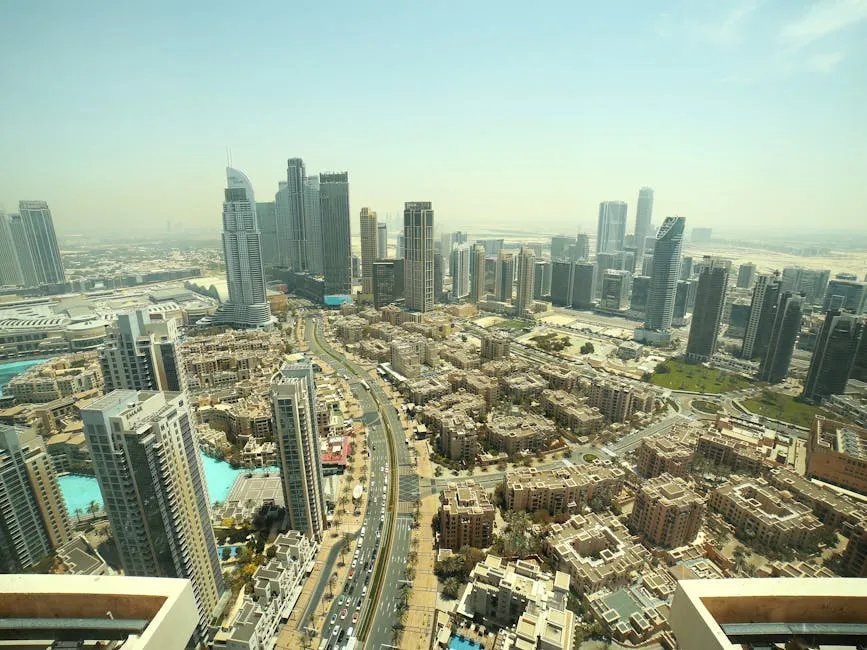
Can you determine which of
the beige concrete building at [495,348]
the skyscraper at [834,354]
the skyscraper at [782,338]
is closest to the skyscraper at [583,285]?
the skyscraper at [782,338]

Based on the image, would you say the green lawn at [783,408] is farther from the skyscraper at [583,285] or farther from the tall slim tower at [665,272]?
the skyscraper at [583,285]

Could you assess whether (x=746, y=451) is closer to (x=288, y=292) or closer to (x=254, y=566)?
(x=254, y=566)

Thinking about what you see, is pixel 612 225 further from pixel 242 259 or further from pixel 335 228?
pixel 242 259

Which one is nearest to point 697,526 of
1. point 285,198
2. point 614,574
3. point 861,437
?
point 614,574

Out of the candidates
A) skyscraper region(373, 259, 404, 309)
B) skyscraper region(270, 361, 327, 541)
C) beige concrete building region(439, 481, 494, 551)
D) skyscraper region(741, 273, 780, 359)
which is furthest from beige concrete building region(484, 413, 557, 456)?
skyscraper region(373, 259, 404, 309)

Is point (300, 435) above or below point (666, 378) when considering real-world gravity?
above

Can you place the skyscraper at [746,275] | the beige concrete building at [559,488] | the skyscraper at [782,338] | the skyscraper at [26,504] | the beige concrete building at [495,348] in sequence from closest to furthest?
the skyscraper at [26,504]
the beige concrete building at [559,488]
the skyscraper at [782,338]
the beige concrete building at [495,348]
the skyscraper at [746,275]

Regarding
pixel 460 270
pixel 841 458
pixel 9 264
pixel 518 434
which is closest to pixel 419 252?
pixel 460 270
